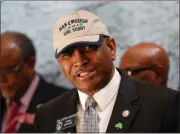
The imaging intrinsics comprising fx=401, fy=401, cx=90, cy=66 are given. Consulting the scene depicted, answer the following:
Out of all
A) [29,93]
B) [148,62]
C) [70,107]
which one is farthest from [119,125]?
[29,93]

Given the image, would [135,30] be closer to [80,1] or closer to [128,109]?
[80,1]

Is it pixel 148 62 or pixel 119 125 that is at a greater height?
pixel 148 62

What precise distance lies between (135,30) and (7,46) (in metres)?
0.69

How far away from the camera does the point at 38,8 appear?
7.25ft

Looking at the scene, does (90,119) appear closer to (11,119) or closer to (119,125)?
(119,125)

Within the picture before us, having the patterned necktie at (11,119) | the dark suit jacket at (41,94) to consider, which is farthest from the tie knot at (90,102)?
the patterned necktie at (11,119)

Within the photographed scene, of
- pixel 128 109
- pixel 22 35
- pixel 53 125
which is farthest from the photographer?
pixel 22 35

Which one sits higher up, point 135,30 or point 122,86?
point 135,30

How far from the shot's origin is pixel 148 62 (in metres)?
1.91

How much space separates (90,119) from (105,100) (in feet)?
0.26

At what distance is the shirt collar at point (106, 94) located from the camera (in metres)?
1.30

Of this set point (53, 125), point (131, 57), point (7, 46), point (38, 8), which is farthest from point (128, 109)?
point (38, 8)

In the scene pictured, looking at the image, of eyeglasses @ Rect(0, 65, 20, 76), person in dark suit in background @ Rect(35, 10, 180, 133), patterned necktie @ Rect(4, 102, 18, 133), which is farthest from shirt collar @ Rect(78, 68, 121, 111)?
eyeglasses @ Rect(0, 65, 20, 76)

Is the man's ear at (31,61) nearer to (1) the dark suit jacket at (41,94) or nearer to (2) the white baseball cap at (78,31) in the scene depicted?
(1) the dark suit jacket at (41,94)
